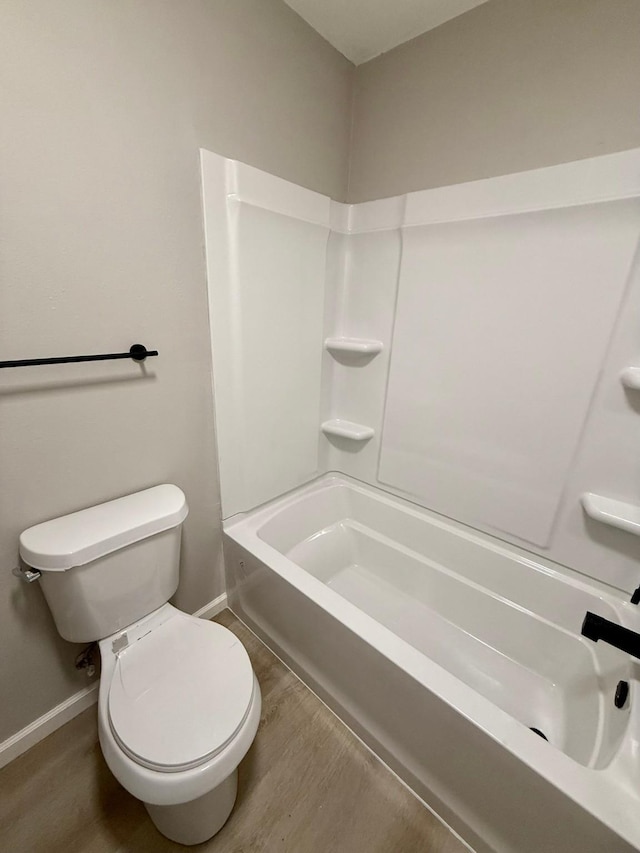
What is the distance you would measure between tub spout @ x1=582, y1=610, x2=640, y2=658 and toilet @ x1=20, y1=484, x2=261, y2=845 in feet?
2.89

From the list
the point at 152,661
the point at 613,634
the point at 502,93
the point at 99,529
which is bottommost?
the point at 152,661

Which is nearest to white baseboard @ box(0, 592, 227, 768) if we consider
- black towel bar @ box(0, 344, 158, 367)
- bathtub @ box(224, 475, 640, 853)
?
bathtub @ box(224, 475, 640, 853)

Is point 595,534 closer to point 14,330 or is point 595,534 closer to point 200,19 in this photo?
point 14,330

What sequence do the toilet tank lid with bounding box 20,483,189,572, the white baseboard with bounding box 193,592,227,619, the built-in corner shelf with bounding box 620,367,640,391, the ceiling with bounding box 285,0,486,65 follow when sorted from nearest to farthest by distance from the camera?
the toilet tank lid with bounding box 20,483,189,572
the built-in corner shelf with bounding box 620,367,640,391
the ceiling with bounding box 285,0,486,65
the white baseboard with bounding box 193,592,227,619

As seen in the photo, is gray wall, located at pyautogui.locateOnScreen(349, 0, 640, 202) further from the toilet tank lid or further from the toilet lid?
the toilet lid

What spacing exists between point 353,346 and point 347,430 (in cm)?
43

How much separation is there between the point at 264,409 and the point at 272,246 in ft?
2.10

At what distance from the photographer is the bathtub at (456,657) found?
76 centimetres

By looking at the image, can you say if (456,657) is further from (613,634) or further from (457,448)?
(457,448)

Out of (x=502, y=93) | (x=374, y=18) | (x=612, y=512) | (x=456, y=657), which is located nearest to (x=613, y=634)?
→ (x=612, y=512)

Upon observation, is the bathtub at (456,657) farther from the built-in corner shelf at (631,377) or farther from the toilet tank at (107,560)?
the built-in corner shelf at (631,377)

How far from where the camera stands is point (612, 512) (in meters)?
1.13

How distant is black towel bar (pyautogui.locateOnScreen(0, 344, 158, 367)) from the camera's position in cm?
84

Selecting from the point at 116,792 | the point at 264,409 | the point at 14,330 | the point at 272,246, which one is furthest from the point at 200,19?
the point at 116,792
